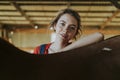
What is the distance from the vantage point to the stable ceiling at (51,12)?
231 inches

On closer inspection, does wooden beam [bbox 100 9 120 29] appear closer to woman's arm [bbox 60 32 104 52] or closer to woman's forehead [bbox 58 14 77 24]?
woman's forehead [bbox 58 14 77 24]

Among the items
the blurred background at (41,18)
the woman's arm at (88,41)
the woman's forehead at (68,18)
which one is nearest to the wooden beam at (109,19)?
the blurred background at (41,18)

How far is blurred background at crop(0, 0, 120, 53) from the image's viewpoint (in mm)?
5953

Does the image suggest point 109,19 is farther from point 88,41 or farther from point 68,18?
point 88,41

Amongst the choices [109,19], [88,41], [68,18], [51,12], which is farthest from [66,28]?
[109,19]

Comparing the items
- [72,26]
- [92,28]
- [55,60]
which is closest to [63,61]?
[55,60]

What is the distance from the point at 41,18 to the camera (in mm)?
7473

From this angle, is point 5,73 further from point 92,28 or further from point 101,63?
point 92,28

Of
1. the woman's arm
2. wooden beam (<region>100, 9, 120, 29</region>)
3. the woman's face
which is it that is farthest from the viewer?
wooden beam (<region>100, 9, 120, 29</region>)

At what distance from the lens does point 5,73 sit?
1.20ft

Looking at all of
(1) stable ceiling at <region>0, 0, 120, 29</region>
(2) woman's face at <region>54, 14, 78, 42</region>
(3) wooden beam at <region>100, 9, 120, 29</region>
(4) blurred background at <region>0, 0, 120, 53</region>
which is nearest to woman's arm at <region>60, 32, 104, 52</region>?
(2) woman's face at <region>54, 14, 78, 42</region>

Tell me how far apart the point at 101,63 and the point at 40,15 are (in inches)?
264

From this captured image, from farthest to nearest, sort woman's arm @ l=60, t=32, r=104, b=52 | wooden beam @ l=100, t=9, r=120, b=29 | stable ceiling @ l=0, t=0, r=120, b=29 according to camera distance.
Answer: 1. wooden beam @ l=100, t=9, r=120, b=29
2. stable ceiling @ l=0, t=0, r=120, b=29
3. woman's arm @ l=60, t=32, r=104, b=52

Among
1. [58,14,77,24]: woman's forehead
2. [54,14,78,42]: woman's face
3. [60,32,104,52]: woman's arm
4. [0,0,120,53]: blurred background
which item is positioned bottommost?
[0,0,120,53]: blurred background
